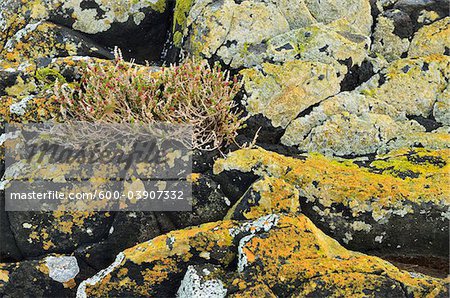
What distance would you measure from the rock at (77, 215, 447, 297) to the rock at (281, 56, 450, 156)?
1.83m

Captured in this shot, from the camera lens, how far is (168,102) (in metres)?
6.07

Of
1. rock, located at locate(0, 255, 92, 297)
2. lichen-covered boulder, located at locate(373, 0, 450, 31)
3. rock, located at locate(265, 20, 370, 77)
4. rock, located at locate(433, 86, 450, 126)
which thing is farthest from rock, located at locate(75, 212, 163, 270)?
lichen-covered boulder, located at locate(373, 0, 450, 31)

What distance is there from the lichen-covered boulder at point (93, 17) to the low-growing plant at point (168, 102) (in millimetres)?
2598

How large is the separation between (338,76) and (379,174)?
2009mm

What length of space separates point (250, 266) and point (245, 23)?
4.48 meters

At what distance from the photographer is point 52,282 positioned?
5.58 meters

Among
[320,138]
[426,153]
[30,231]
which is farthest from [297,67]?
[30,231]

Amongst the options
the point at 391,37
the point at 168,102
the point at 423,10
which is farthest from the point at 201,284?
the point at 423,10

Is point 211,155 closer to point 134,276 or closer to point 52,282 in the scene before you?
point 134,276

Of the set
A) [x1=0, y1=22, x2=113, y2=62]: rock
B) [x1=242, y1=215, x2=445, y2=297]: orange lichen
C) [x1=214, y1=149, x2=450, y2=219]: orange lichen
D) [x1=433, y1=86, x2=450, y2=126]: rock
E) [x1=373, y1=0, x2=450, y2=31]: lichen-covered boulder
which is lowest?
[x1=242, y1=215, x2=445, y2=297]: orange lichen

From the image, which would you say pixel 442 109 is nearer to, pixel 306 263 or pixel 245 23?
pixel 245 23

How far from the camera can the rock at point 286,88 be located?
6.92 m

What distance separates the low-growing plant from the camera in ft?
19.9

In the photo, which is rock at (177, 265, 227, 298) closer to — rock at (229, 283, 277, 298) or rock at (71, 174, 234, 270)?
rock at (229, 283, 277, 298)
